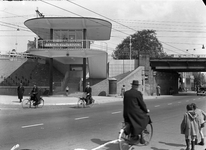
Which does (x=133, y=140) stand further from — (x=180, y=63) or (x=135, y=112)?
(x=180, y=63)

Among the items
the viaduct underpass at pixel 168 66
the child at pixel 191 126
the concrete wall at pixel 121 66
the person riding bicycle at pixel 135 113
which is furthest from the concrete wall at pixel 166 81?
the person riding bicycle at pixel 135 113

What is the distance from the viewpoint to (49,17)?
2780cm

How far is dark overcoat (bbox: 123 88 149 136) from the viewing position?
18.6 feet

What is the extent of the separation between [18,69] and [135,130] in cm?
3238

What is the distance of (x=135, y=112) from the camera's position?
18.6ft

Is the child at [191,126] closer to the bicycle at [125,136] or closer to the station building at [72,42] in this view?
the bicycle at [125,136]

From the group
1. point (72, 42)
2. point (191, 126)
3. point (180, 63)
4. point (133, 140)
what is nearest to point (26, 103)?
point (72, 42)

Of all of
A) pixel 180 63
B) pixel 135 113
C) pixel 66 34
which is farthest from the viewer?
pixel 180 63

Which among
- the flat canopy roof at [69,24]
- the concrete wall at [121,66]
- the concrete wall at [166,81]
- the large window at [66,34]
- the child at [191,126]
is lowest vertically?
the child at [191,126]

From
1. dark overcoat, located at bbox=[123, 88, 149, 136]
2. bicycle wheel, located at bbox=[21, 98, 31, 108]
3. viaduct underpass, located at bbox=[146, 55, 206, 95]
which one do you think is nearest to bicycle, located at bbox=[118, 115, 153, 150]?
dark overcoat, located at bbox=[123, 88, 149, 136]

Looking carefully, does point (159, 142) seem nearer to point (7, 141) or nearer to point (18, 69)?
point (7, 141)

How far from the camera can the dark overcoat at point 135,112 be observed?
223 inches

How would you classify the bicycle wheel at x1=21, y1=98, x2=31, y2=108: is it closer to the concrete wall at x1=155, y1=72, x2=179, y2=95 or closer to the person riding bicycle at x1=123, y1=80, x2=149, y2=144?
the person riding bicycle at x1=123, y1=80, x2=149, y2=144

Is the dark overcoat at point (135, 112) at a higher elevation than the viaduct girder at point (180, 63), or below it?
below
